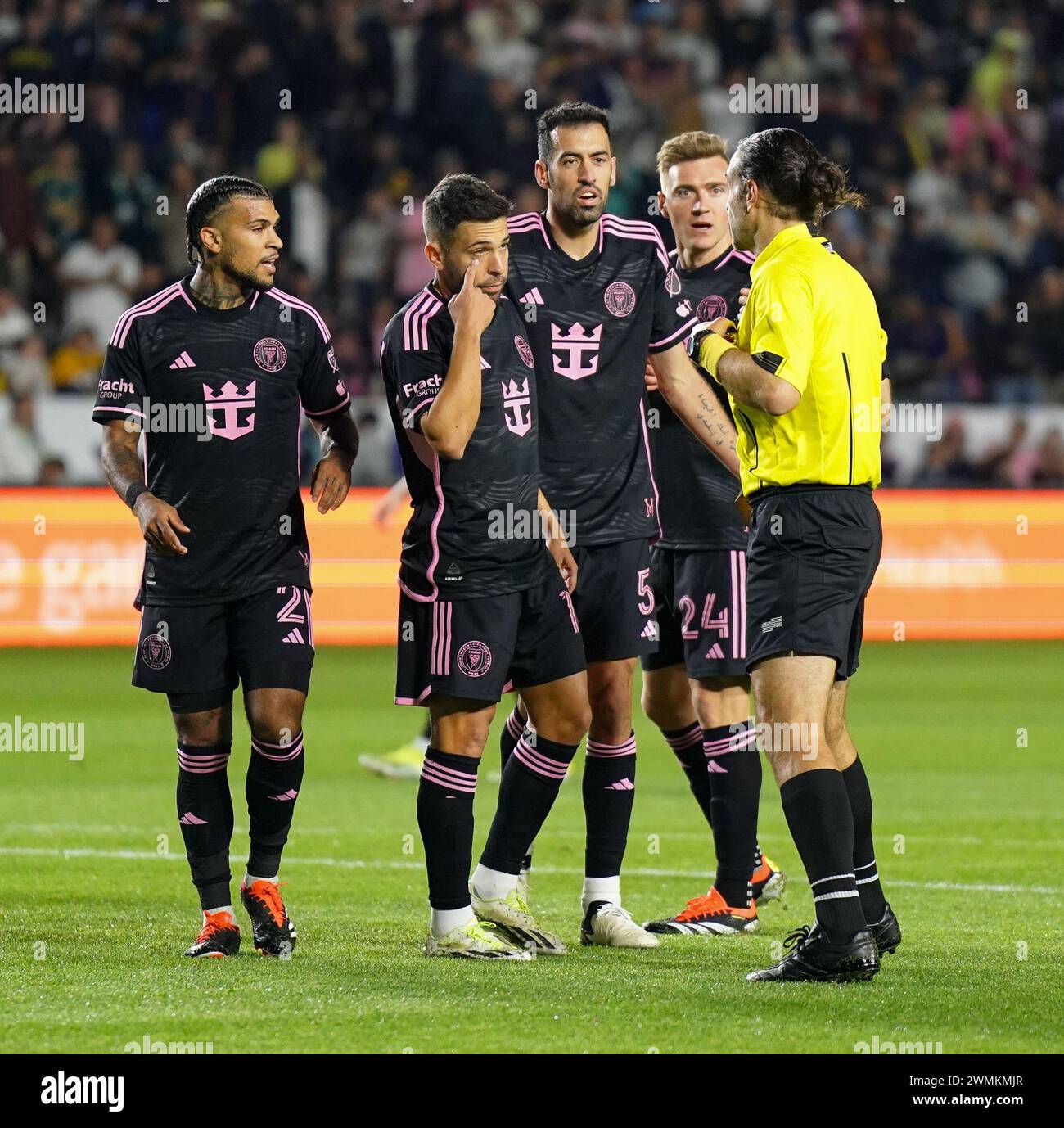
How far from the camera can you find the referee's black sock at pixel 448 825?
5805 millimetres

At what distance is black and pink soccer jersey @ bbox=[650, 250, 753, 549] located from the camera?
6.92m

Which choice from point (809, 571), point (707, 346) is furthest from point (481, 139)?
point (809, 571)

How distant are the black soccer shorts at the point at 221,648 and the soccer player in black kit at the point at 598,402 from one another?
930 millimetres

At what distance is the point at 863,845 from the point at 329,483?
192cm

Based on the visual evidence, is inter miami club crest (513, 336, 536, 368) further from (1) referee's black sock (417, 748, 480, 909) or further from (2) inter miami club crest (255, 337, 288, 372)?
Answer: (1) referee's black sock (417, 748, 480, 909)

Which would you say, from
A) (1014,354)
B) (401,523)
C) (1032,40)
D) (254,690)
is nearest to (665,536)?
(254,690)

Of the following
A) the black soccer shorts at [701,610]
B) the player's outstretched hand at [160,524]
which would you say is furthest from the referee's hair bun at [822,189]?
the player's outstretched hand at [160,524]

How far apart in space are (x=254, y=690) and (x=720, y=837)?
172 cm

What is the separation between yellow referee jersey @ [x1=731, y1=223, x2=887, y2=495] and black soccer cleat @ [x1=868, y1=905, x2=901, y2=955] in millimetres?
1318

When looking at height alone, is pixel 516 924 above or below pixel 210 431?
below

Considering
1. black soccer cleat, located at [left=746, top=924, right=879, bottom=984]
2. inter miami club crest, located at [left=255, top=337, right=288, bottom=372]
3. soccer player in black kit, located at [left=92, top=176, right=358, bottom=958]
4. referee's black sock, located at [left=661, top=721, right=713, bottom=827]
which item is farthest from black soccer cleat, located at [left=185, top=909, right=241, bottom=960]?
referee's black sock, located at [left=661, top=721, right=713, bottom=827]

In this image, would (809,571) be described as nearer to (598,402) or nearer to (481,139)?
(598,402)

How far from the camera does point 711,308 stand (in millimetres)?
7023

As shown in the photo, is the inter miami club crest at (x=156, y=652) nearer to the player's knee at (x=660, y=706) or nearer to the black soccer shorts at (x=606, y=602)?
the black soccer shorts at (x=606, y=602)
